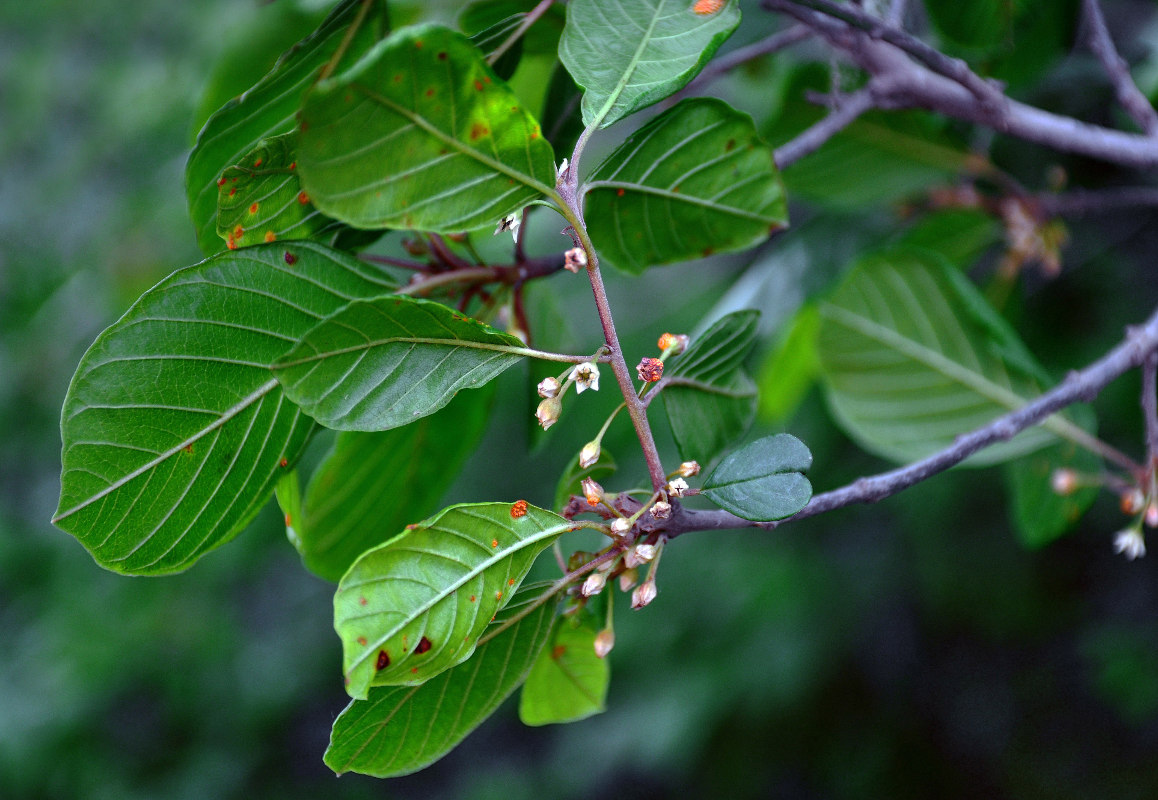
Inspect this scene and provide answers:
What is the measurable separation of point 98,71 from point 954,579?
2838 millimetres

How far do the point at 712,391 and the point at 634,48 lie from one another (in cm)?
22

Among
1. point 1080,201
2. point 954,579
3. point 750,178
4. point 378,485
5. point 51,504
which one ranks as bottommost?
point 954,579

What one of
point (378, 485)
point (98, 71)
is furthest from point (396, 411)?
point (98, 71)

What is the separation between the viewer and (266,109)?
53cm

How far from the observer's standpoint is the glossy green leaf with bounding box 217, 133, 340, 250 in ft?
1.45

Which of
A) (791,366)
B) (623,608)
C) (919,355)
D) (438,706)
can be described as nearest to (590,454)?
(438,706)

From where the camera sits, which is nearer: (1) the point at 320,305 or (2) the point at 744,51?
(1) the point at 320,305

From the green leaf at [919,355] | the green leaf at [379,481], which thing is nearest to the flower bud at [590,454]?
the green leaf at [379,481]

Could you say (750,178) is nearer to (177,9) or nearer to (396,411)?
(396,411)

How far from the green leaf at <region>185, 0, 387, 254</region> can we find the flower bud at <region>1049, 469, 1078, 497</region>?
69 centimetres

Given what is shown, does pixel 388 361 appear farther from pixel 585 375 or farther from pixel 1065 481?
pixel 1065 481

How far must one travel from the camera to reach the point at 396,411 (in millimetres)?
423

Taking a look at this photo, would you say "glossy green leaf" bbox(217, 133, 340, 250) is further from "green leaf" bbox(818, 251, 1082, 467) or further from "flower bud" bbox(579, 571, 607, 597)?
"green leaf" bbox(818, 251, 1082, 467)

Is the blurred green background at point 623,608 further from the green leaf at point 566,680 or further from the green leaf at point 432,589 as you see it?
the green leaf at point 432,589
